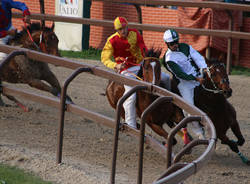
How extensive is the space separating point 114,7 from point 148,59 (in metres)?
7.77

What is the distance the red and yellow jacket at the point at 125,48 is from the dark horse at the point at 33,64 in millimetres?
1485

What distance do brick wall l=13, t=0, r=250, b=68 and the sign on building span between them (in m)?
0.44

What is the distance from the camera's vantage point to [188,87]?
22.4 ft

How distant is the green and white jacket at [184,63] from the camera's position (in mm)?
6711

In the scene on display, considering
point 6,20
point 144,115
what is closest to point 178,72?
point 144,115

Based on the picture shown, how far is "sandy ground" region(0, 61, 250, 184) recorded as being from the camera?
18.2ft

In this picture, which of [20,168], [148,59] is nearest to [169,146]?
[20,168]

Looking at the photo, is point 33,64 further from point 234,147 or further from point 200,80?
point 234,147

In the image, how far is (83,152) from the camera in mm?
6684

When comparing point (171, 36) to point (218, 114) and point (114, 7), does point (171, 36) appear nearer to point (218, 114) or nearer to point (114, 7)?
point (218, 114)

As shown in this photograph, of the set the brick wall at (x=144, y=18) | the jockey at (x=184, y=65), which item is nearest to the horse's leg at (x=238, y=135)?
the jockey at (x=184, y=65)

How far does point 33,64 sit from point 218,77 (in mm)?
3215

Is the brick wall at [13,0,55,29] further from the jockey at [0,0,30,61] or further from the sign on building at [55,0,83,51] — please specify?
the jockey at [0,0,30,61]

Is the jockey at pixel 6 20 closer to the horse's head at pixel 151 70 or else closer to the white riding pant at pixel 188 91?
the horse's head at pixel 151 70
